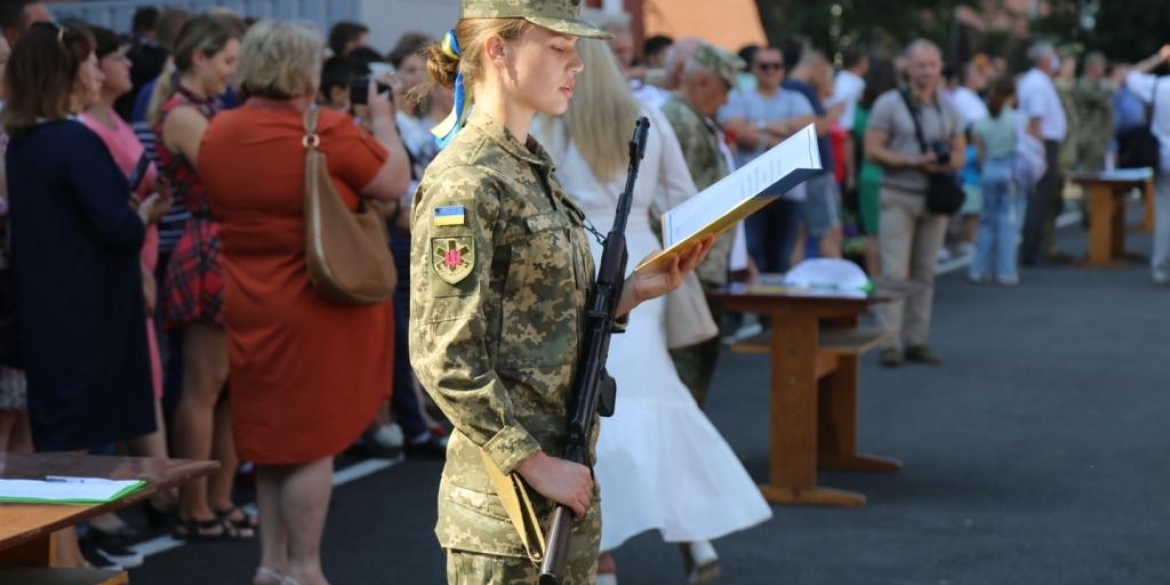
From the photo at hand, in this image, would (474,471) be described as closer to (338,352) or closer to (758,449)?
(338,352)

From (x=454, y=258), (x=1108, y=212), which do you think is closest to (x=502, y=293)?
(x=454, y=258)

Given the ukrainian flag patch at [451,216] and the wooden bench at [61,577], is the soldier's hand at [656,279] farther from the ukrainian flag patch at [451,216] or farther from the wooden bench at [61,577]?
the wooden bench at [61,577]

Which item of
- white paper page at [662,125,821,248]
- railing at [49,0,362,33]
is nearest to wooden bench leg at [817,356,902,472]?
railing at [49,0,362,33]

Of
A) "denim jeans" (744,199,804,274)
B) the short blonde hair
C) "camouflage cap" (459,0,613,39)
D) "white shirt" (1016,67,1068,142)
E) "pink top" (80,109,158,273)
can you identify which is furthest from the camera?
"white shirt" (1016,67,1068,142)

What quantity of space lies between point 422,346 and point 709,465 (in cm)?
309

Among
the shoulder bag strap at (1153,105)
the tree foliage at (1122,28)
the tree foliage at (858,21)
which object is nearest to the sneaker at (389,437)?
the shoulder bag strap at (1153,105)

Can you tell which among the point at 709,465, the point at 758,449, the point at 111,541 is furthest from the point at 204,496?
the point at 758,449

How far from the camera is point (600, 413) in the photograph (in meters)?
3.50

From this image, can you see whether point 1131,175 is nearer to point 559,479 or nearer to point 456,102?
point 456,102

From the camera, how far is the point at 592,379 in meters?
3.36

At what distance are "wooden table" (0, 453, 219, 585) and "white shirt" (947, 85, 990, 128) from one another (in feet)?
45.6

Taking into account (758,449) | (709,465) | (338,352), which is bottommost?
(758,449)

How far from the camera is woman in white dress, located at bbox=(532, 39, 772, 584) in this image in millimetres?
5953

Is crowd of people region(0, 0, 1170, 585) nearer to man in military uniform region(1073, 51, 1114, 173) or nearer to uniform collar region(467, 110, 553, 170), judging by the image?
uniform collar region(467, 110, 553, 170)
